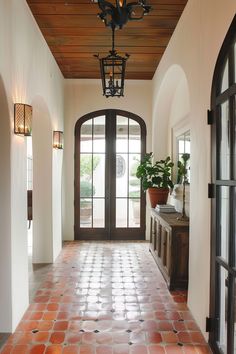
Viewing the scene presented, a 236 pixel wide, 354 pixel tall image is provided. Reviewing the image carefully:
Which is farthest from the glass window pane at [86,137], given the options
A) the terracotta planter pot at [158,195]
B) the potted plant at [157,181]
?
the terracotta planter pot at [158,195]

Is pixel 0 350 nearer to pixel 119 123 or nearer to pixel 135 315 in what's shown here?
pixel 135 315

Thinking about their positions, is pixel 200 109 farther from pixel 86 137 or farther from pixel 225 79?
pixel 86 137

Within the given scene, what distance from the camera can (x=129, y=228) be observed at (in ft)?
22.1

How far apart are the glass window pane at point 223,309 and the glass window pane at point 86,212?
4.46 metres

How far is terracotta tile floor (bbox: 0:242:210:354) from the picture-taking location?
267 centimetres

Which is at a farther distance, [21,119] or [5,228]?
[21,119]

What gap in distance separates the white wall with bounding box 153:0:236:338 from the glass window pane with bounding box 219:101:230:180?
0.24m

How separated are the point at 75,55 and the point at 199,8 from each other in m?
2.66

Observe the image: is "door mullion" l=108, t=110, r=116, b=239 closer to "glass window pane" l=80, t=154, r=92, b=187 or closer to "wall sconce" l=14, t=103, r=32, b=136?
"glass window pane" l=80, t=154, r=92, b=187

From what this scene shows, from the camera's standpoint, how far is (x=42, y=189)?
16.3ft

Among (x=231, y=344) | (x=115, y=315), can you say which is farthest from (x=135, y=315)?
(x=231, y=344)

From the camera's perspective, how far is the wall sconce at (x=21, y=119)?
9.71 feet

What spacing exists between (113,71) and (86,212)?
3681 millimetres

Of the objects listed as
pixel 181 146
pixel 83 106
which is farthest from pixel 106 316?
pixel 83 106
